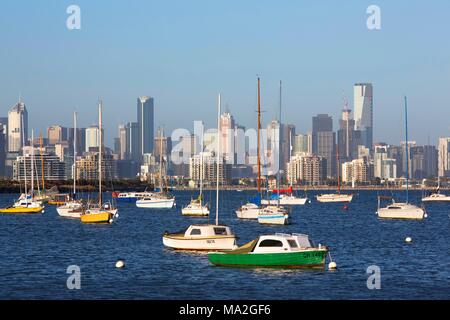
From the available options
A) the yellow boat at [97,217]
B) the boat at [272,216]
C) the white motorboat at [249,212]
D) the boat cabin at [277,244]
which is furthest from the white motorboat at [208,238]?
the white motorboat at [249,212]

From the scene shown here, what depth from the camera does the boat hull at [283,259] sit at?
4741cm

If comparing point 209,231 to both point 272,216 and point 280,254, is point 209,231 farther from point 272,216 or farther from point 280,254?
point 272,216

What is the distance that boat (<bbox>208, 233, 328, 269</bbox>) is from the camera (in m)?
47.4

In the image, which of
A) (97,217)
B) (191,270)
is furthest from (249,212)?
(191,270)

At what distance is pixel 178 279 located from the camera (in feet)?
151

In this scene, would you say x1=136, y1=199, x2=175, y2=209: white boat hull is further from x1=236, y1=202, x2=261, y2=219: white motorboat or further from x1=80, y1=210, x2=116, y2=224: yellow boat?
x1=80, y1=210, x2=116, y2=224: yellow boat

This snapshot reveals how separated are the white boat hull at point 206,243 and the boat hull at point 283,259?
7.56m

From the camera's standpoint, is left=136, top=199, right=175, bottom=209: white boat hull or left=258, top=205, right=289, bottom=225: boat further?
left=136, top=199, right=175, bottom=209: white boat hull

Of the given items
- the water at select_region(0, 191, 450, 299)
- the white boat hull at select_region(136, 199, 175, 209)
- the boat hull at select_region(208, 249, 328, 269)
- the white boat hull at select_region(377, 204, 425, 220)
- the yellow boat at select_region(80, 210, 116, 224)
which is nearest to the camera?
the water at select_region(0, 191, 450, 299)

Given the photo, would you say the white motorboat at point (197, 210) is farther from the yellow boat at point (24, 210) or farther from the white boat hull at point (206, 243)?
the white boat hull at point (206, 243)

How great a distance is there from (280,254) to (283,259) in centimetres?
33

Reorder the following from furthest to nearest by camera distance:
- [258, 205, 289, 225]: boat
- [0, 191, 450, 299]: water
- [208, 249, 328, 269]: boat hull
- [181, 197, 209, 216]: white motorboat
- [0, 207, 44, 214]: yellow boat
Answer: [0, 207, 44, 214]: yellow boat → [181, 197, 209, 216]: white motorboat → [258, 205, 289, 225]: boat → [208, 249, 328, 269]: boat hull → [0, 191, 450, 299]: water

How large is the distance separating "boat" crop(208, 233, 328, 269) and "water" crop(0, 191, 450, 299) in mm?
573

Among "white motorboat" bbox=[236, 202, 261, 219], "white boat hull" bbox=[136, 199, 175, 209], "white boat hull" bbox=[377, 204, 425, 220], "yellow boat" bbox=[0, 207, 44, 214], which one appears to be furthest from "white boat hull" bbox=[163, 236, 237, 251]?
"white boat hull" bbox=[136, 199, 175, 209]
